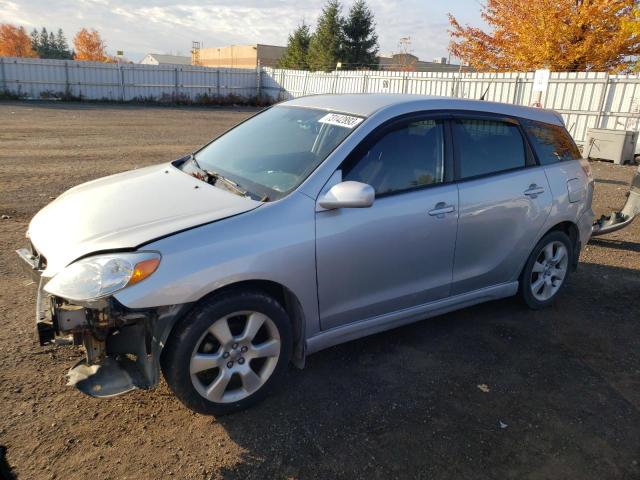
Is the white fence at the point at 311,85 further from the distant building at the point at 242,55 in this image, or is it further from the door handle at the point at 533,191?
the distant building at the point at 242,55

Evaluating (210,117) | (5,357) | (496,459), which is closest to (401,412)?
(496,459)

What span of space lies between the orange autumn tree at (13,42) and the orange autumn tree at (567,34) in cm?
7658

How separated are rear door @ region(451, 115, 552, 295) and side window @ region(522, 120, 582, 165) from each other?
0.41ft

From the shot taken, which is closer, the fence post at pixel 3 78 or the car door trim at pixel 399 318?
the car door trim at pixel 399 318

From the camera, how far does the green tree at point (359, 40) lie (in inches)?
1640

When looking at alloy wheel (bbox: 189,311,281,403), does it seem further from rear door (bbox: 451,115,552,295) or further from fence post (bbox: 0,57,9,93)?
fence post (bbox: 0,57,9,93)

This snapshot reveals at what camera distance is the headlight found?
2.56m

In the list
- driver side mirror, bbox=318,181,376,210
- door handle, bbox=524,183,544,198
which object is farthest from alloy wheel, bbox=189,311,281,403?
door handle, bbox=524,183,544,198

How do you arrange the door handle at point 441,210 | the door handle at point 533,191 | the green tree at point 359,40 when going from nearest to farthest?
the door handle at point 441,210 → the door handle at point 533,191 → the green tree at point 359,40

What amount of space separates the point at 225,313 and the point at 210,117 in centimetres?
2239

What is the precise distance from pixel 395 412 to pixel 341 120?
1.96m

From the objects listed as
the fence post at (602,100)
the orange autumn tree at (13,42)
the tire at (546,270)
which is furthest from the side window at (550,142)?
the orange autumn tree at (13,42)

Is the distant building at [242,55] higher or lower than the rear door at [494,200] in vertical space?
higher

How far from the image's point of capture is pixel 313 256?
310 centimetres
